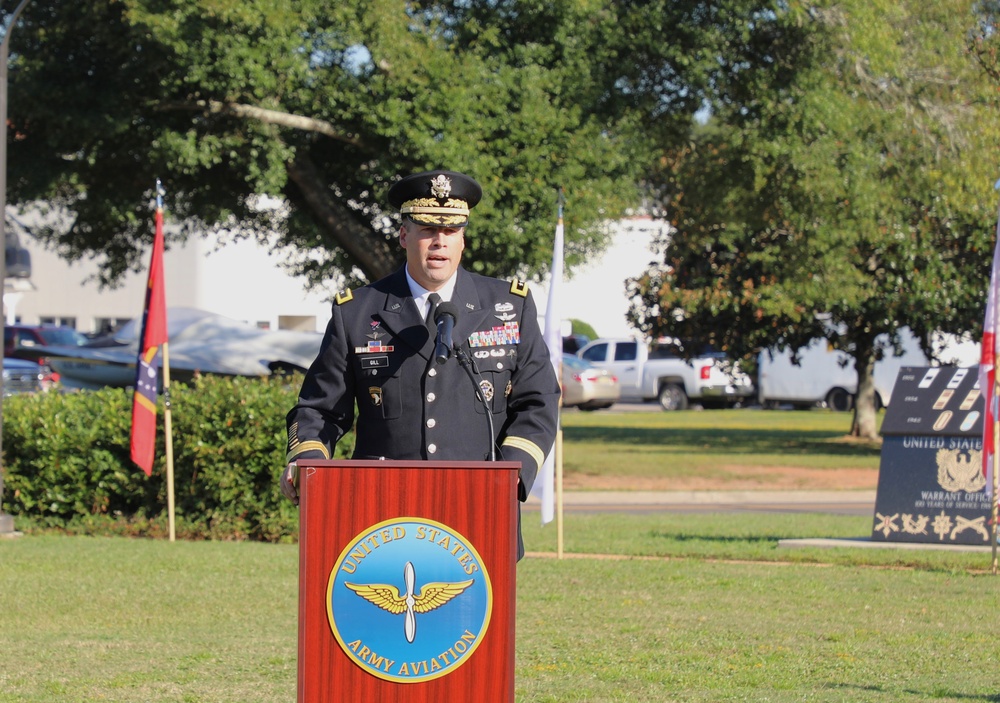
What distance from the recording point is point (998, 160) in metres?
17.1

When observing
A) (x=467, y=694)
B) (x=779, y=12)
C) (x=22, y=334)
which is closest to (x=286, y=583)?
(x=467, y=694)

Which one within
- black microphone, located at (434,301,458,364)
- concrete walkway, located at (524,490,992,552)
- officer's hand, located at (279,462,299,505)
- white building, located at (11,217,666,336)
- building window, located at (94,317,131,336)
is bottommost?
concrete walkway, located at (524,490,992,552)

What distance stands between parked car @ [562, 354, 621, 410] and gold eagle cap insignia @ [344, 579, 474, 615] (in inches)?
1288

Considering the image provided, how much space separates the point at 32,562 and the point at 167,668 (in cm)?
403

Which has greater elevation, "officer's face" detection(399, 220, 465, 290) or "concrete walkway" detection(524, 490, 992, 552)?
"officer's face" detection(399, 220, 465, 290)

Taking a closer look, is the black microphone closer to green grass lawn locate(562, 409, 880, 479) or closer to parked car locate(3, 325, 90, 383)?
green grass lawn locate(562, 409, 880, 479)

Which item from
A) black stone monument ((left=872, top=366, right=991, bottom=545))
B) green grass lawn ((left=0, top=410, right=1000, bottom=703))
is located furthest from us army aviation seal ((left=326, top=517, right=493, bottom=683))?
black stone monument ((left=872, top=366, right=991, bottom=545))

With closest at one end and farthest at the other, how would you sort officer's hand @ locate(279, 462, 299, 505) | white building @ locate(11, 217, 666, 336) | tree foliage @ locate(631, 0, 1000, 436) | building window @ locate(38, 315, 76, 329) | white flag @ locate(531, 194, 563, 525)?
officer's hand @ locate(279, 462, 299, 505), white flag @ locate(531, 194, 563, 525), tree foliage @ locate(631, 0, 1000, 436), white building @ locate(11, 217, 666, 336), building window @ locate(38, 315, 76, 329)

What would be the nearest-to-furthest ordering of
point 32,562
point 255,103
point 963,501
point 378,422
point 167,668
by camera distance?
point 378,422 → point 167,668 → point 32,562 → point 963,501 → point 255,103

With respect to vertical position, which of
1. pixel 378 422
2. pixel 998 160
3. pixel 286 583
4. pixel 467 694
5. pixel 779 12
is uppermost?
pixel 779 12

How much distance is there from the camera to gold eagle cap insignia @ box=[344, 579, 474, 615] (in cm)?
371

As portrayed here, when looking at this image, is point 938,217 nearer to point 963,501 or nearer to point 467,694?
point 963,501

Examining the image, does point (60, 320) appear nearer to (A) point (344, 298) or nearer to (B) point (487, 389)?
(A) point (344, 298)

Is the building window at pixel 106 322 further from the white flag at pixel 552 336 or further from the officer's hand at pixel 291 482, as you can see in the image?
the officer's hand at pixel 291 482
